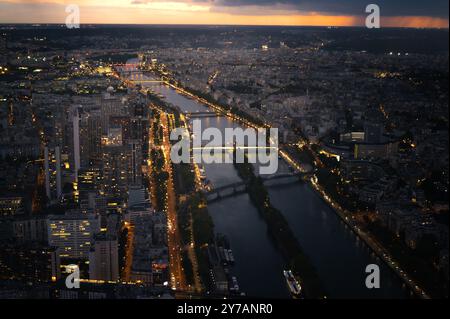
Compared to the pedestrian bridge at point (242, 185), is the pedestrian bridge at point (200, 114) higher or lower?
higher

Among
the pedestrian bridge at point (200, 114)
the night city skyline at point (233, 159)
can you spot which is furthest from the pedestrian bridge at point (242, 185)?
the pedestrian bridge at point (200, 114)

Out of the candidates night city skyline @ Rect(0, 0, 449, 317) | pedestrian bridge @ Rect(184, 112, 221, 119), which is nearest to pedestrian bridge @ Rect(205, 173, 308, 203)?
night city skyline @ Rect(0, 0, 449, 317)

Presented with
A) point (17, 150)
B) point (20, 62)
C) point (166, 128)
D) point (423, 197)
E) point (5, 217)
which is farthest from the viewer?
point (166, 128)

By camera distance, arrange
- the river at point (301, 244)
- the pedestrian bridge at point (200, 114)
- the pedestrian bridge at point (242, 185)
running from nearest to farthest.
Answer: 1. the river at point (301, 244)
2. the pedestrian bridge at point (242, 185)
3. the pedestrian bridge at point (200, 114)

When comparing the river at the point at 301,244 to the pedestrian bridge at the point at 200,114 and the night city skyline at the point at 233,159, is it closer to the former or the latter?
the night city skyline at the point at 233,159

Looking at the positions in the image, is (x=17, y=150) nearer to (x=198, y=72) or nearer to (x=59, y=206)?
(x=59, y=206)

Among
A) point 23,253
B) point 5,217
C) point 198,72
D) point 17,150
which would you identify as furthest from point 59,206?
point 198,72

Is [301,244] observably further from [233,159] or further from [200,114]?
[200,114]
